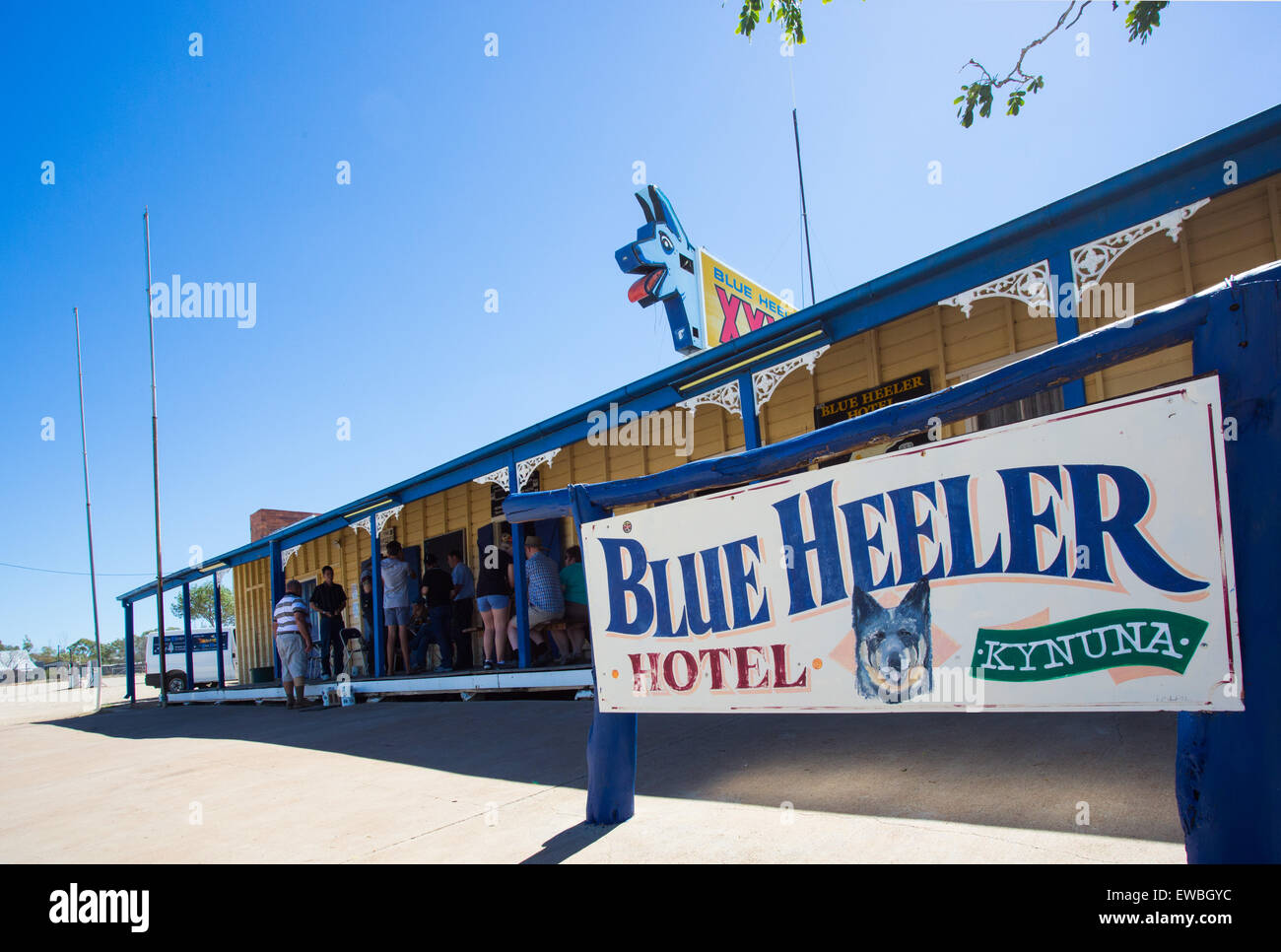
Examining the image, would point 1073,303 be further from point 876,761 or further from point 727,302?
point 727,302

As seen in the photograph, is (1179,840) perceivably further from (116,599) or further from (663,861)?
(116,599)

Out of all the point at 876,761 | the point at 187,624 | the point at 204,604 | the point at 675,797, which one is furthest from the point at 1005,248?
the point at 204,604

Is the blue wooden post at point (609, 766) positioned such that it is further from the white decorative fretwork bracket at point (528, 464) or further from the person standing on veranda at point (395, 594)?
the person standing on veranda at point (395, 594)

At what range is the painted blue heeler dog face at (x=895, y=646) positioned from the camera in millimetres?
2297

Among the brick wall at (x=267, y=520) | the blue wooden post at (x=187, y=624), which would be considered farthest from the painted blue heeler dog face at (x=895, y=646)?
the brick wall at (x=267, y=520)

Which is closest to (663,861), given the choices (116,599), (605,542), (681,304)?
(605,542)

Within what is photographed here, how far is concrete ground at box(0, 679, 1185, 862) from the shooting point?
8.87 ft

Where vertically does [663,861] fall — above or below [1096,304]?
below

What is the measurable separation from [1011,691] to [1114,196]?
422 centimetres

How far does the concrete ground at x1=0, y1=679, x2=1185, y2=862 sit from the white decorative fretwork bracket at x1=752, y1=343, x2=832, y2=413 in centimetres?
313

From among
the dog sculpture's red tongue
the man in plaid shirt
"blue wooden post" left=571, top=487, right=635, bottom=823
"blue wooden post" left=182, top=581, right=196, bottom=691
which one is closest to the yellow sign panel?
the dog sculpture's red tongue
